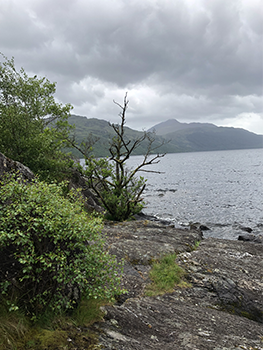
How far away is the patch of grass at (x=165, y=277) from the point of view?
1013cm

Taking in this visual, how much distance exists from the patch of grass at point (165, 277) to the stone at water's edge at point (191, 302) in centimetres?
33

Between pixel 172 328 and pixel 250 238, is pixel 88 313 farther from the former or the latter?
pixel 250 238

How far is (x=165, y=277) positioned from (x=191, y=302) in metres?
1.68

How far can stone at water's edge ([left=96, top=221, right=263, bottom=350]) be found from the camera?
6.52 meters

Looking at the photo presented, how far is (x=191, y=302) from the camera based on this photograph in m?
9.77

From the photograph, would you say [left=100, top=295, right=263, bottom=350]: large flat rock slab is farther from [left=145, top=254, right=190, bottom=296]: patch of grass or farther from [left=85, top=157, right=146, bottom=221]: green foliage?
[left=85, top=157, right=146, bottom=221]: green foliage

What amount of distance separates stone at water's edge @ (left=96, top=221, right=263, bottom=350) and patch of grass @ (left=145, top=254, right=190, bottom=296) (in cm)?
33

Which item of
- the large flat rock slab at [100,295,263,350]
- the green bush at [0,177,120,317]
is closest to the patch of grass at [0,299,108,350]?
the green bush at [0,177,120,317]

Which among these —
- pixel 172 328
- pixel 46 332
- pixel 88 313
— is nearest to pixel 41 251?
pixel 46 332

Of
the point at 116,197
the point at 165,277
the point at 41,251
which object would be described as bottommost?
the point at 165,277

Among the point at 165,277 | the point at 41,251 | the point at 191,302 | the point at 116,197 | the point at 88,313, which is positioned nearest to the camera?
the point at 41,251

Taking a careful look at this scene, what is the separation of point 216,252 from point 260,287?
12.4 feet

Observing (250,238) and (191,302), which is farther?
(250,238)

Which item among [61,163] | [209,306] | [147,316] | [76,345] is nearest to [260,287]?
[209,306]
